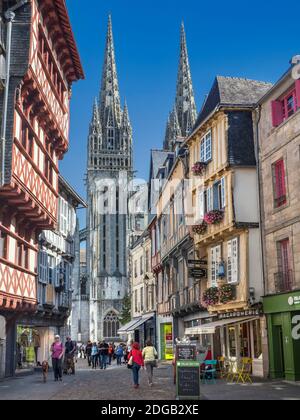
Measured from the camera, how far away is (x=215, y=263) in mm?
22078

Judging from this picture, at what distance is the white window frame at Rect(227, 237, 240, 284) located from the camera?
66.0 feet

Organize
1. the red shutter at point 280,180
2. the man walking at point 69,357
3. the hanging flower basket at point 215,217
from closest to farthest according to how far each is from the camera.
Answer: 1. the red shutter at point 280,180
2. the hanging flower basket at point 215,217
3. the man walking at point 69,357

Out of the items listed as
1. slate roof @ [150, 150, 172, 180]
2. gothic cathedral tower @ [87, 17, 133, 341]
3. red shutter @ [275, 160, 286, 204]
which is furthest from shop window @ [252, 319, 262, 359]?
gothic cathedral tower @ [87, 17, 133, 341]

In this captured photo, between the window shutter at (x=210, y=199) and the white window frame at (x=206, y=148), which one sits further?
the white window frame at (x=206, y=148)

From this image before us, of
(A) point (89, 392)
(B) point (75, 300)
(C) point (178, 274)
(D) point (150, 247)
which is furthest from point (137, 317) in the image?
(B) point (75, 300)

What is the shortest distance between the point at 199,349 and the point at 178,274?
399 inches

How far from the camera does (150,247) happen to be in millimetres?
→ 39594

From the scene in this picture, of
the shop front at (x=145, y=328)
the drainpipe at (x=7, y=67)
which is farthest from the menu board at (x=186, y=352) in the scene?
the shop front at (x=145, y=328)

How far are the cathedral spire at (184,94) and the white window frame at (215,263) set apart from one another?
247 ft

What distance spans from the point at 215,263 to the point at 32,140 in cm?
841

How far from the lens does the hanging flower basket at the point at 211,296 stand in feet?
69.0

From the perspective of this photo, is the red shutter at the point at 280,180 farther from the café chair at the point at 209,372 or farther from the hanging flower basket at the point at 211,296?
the café chair at the point at 209,372

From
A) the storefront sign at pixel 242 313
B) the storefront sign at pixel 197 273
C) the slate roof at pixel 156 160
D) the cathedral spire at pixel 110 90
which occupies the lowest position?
the storefront sign at pixel 242 313

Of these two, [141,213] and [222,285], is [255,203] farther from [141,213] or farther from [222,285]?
[141,213]
